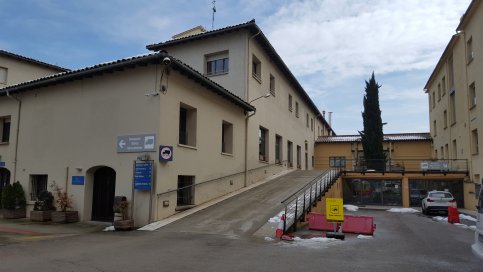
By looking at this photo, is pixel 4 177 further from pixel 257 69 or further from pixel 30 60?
pixel 257 69

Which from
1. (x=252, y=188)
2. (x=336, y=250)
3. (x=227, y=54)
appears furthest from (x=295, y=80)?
(x=336, y=250)

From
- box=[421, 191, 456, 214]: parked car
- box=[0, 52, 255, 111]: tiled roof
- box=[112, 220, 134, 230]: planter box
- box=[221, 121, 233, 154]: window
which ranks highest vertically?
box=[0, 52, 255, 111]: tiled roof

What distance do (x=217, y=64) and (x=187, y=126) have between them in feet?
21.8

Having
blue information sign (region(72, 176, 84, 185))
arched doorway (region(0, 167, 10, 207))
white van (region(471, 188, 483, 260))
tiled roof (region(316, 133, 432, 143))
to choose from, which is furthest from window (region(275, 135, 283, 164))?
white van (region(471, 188, 483, 260))

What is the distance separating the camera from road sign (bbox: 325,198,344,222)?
36.4 ft

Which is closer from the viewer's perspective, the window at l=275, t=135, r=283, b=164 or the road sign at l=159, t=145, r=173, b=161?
the road sign at l=159, t=145, r=173, b=161

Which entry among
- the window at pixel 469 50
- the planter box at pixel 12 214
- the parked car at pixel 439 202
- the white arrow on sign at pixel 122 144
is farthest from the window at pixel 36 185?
the window at pixel 469 50

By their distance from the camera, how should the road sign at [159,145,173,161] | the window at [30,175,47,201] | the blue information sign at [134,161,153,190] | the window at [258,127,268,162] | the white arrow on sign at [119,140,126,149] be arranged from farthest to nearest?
the window at [258,127,268,162] < the window at [30,175,47,201] < the white arrow on sign at [119,140,126,149] < the road sign at [159,145,173,161] < the blue information sign at [134,161,153,190]

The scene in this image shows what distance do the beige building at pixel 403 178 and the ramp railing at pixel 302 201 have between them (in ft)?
18.6

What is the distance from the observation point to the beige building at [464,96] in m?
22.5

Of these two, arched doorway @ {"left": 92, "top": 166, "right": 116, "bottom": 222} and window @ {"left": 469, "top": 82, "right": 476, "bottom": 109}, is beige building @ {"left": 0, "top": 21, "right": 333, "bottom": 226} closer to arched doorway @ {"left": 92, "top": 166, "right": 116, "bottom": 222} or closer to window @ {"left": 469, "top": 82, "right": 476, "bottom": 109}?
arched doorway @ {"left": 92, "top": 166, "right": 116, "bottom": 222}

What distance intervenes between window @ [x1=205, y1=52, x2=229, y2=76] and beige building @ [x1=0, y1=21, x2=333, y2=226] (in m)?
0.06

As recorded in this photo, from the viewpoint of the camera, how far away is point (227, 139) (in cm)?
1944

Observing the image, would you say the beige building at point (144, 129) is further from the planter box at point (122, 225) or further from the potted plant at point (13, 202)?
the planter box at point (122, 225)
